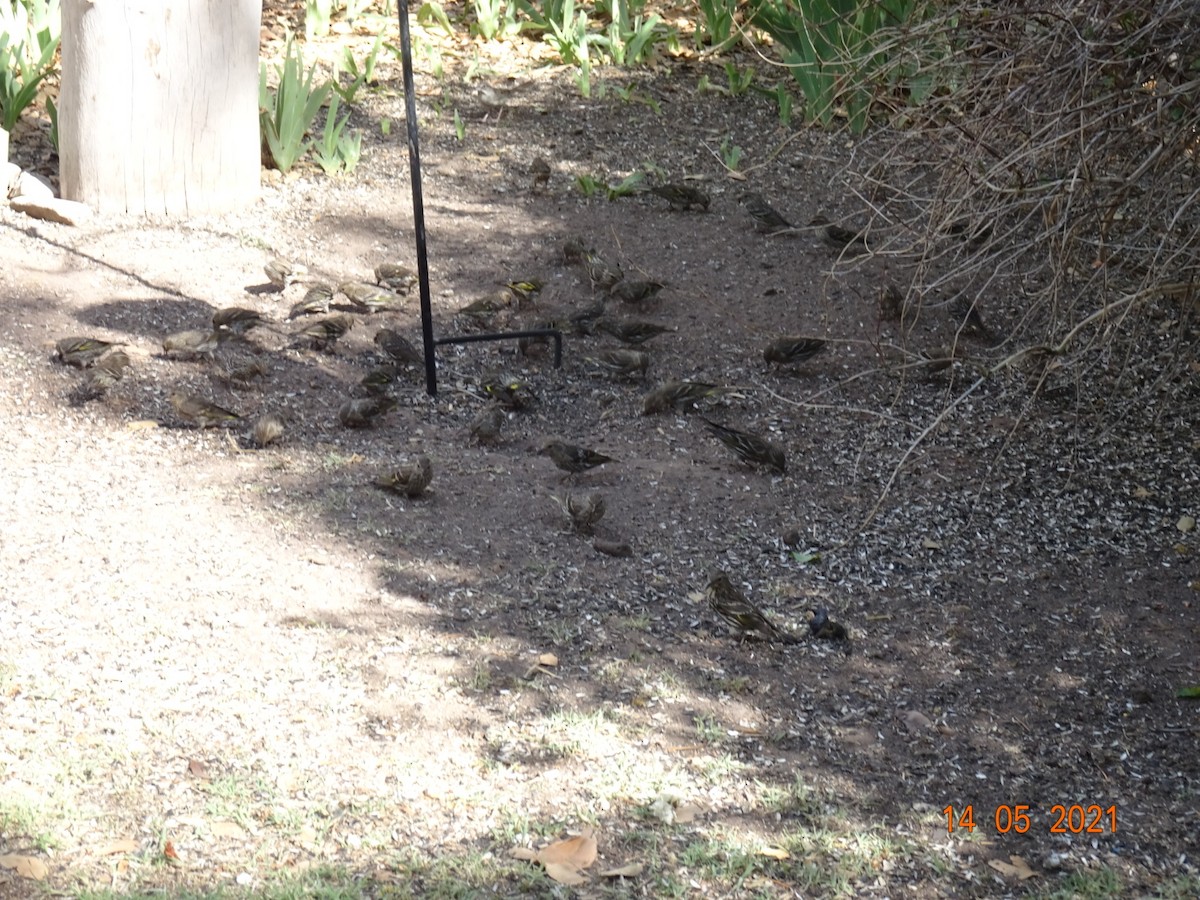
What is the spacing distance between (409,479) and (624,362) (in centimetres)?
174

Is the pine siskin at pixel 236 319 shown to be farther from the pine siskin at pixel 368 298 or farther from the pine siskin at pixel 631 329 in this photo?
the pine siskin at pixel 631 329

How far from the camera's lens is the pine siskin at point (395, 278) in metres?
6.99

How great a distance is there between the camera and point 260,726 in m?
3.60

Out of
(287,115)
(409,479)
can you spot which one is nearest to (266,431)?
(409,479)

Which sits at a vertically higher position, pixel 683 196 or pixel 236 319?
pixel 683 196

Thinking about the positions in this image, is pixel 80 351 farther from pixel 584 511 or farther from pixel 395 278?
pixel 584 511

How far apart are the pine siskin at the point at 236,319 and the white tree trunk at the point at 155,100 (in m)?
1.48

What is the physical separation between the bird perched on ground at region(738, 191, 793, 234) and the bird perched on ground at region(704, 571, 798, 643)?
3899mm

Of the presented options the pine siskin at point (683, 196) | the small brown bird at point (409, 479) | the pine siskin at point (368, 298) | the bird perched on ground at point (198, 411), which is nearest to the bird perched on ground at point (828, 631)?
the small brown bird at point (409, 479)

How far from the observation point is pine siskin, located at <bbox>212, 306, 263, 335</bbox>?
20.5 feet

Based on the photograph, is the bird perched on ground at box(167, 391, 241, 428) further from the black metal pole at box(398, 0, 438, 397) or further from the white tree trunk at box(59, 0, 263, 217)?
the white tree trunk at box(59, 0, 263, 217)

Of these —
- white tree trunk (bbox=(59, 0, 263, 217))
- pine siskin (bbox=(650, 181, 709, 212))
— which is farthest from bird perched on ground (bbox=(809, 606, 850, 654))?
white tree trunk (bbox=(59, 0, 263, 217))

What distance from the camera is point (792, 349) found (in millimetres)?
6441

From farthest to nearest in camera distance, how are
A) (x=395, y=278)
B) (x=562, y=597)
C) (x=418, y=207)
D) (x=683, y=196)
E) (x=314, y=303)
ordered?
(x=683, y=196), (x=395, y=278), (x=314, y=303), (x=418, y=207), (x=562, y=597)
